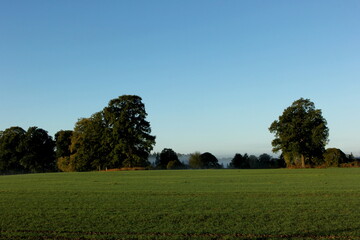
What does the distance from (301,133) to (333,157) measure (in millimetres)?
6623

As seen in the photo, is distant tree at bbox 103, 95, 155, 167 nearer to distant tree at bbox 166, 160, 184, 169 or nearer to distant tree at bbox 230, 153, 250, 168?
distant tree at bbox 166, 160, 184, 169

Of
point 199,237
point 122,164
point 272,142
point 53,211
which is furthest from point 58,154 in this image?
point 199,237

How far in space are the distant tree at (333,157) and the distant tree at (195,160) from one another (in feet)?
157

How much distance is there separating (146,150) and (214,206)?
52.6 meters

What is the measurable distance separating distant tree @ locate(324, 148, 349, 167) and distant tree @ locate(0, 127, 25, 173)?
64639 mm

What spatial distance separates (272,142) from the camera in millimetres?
63125

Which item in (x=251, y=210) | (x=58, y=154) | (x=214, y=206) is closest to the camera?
(x=251, y=210)

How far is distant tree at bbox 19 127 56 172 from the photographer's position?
81312mm

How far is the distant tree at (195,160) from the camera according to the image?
343 feet

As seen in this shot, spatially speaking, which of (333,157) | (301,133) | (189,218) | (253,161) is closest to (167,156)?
(253,161)

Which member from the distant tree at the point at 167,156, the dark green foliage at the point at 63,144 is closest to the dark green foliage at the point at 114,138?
the dark green foliage at the point at 63,144

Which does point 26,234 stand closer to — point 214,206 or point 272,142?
point 214,206

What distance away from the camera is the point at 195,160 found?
351 feet

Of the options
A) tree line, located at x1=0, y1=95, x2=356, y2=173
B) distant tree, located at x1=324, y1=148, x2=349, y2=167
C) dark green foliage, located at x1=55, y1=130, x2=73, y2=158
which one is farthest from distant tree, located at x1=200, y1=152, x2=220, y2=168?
distant tree, located at x1=324, y1=148, x2=349, y2=167
